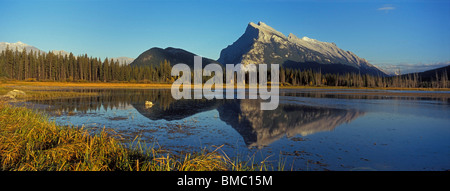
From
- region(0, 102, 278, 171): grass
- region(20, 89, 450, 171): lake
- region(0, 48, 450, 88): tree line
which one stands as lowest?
region(20, 89, 450, 171): lake

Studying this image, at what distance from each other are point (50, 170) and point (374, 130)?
17711 millimetres

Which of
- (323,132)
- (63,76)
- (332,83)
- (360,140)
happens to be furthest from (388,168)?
(332,83)

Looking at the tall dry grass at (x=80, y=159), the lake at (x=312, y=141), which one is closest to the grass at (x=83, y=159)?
the tall dry grass at (x=80, y=159)

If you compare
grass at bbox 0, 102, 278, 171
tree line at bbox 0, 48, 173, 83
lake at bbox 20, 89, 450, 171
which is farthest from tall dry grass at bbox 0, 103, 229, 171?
tree line at bbox 0, 48, 173, 83

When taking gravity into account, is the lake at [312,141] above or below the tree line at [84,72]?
below

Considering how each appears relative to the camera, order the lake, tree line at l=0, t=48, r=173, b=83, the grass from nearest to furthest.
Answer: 1. the grass
2. the lake
3. tree line at l=0, t=48, r=173, b=83

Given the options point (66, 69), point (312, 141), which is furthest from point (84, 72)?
point (312, 141)

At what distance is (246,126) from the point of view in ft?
61.3

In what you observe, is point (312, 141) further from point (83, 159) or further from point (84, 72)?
point (84, 72)

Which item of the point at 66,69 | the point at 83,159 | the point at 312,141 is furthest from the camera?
the point at 66,69

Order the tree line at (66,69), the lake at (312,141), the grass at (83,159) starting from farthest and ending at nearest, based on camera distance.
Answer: the tree line at (66,69), the lake at (312,141), the grass at (83,159)

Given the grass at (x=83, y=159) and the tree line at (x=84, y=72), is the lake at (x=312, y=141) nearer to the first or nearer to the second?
the grass at (x=83, y=159)

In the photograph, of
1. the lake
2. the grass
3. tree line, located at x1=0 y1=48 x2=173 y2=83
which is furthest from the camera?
tree line, located at x1=0 y1=48 x2=173 y2=83

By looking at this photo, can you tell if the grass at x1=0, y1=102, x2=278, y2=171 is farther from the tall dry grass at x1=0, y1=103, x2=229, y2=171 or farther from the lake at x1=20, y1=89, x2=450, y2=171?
the lake at x1=20, y1=89, x2=450, y2=171
